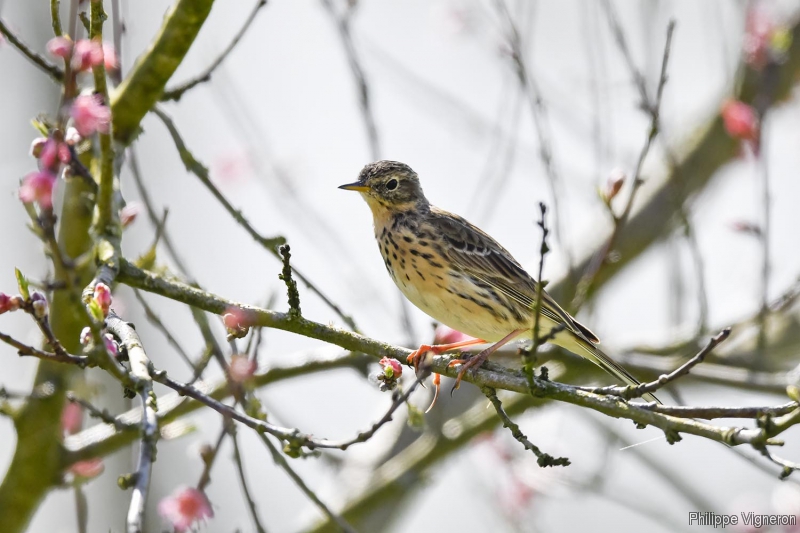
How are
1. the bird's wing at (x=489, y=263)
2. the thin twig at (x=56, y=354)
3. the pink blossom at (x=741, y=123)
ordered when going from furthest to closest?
the pink blossom at (x=741, y=123), the bird's wing at (x=489, y=263), the thin twig at (x=56, y=354)

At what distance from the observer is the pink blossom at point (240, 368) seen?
490 cm

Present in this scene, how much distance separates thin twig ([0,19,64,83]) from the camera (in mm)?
4773

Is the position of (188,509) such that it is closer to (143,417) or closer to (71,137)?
(143,417)

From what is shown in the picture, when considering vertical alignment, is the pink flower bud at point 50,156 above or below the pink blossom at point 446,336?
below

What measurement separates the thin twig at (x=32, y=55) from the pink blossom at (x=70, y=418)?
2.31 metres

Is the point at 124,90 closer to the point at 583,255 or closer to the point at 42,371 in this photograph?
the point at 42,371

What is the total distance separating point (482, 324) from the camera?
6.48 meters

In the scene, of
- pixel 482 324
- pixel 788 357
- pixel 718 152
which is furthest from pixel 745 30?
pixel 482 324

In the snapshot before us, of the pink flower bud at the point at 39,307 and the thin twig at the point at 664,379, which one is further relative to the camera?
the pink flower bud at the point at 39,307

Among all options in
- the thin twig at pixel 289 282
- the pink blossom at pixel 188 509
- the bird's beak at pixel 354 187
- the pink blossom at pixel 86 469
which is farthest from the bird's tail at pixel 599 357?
the pink blossom at pixel 86 469

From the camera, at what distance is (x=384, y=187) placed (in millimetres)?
7316

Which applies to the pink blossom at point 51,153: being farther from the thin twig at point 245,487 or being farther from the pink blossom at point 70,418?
the pink blossom at point 70,418

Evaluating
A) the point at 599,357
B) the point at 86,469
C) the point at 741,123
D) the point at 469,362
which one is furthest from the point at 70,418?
the point at 741,123

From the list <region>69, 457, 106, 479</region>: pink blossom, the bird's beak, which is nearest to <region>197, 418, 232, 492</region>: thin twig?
<region>69, 457, 106, 479</region>: pink blossom
